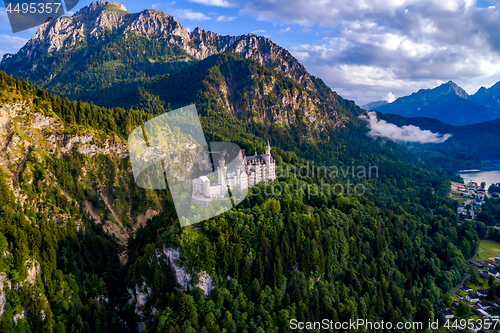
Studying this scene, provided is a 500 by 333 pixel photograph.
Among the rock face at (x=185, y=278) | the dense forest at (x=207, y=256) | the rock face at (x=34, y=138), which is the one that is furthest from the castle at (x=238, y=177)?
the rock face at (x=34, y=138)

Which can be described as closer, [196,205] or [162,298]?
[162,298]

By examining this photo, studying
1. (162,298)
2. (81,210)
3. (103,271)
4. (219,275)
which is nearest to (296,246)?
(219,275)

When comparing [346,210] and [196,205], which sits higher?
[196,205]

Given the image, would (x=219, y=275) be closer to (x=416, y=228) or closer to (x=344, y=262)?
(x=344, y=262)

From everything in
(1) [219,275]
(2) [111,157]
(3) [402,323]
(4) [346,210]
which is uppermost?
(2) [111,157]

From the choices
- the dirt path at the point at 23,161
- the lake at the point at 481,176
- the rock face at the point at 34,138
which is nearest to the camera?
the dirt path at the point at 23,161

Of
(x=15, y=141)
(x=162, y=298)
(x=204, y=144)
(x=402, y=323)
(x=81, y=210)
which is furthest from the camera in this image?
(x=204, y=144)

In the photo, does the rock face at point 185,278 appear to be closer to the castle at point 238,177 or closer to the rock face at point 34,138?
the castle at point 238,177
